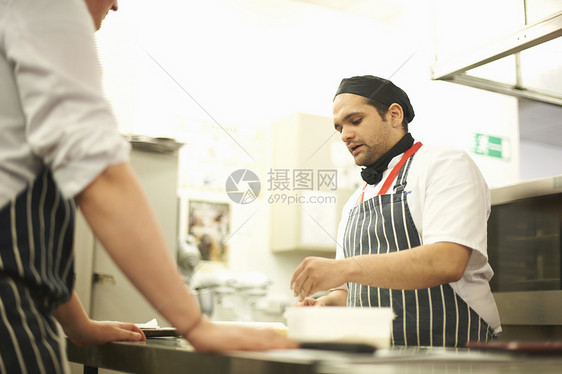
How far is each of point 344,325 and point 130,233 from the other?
28 cm

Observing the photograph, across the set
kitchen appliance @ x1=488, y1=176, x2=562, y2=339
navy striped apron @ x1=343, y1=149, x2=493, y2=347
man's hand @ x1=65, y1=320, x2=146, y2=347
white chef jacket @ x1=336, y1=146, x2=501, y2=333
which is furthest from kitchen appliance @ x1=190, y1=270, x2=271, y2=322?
man's hand @ x1=65, y1=320, x2=146, y2=347

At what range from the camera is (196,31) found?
3.41m

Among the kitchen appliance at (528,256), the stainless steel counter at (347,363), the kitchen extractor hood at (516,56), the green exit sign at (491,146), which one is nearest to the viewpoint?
the stainless steel counter at (347,363)

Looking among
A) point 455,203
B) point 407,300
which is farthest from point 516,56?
point 407,300

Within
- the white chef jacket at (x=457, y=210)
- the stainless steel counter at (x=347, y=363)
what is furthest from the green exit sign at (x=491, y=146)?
the stainless steel counter at (x=347, y=363)

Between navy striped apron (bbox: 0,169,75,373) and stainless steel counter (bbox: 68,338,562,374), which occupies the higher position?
navy striped apron (bbox: 0,169,75,373)

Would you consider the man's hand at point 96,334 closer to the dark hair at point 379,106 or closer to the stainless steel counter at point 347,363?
the stainless steel counter at point 347,363

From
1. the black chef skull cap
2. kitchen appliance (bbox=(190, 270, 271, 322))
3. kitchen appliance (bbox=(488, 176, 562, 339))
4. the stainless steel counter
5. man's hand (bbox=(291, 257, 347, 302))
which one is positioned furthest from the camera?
kitchen appliance (bbox=(190, 270, 271, 322))

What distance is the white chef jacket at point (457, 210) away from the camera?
54.0 inches

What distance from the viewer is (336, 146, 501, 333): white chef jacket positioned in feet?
4.50

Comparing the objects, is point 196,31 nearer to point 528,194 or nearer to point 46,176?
point 528,194

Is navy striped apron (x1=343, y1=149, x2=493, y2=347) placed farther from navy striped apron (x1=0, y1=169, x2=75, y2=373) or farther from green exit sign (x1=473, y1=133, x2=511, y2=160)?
green exit sign (x1=473, y1=133, x2=511, y2=160)

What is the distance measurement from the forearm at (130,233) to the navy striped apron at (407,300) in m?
0.91

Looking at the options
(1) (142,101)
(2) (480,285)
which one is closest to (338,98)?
(2) (480,285)
